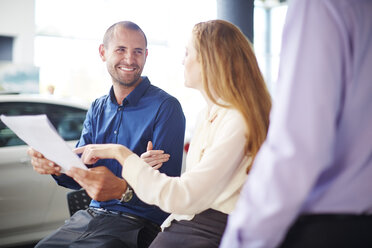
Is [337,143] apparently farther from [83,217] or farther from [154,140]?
[83,217]

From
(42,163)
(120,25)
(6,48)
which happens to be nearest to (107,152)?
(42,163)

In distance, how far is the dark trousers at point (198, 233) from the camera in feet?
4.41

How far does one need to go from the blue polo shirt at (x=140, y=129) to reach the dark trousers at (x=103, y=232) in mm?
57

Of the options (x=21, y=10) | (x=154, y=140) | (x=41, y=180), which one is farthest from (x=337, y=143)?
(x=21, y=10)

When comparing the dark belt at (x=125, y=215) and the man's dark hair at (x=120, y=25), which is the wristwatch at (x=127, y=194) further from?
the man's dark hair at (x=120, y=25)

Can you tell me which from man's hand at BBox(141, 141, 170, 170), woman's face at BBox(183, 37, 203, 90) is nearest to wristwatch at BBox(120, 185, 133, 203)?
man's hand at BBox(141, 141, 170, 170)

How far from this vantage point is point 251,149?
1250 mm

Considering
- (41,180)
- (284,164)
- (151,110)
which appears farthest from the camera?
(41,180)

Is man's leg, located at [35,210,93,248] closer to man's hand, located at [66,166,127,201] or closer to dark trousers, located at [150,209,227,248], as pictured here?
man's hand, located at [66,166,127,201]

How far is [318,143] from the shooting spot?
2.51 feet

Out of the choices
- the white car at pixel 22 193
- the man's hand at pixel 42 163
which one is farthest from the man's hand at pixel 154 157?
the white car at pixel 22 193

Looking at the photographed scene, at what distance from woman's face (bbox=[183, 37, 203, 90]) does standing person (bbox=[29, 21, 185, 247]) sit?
15.9 inches

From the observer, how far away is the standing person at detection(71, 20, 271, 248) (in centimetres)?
119

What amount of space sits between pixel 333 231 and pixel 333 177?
11 centimetres
